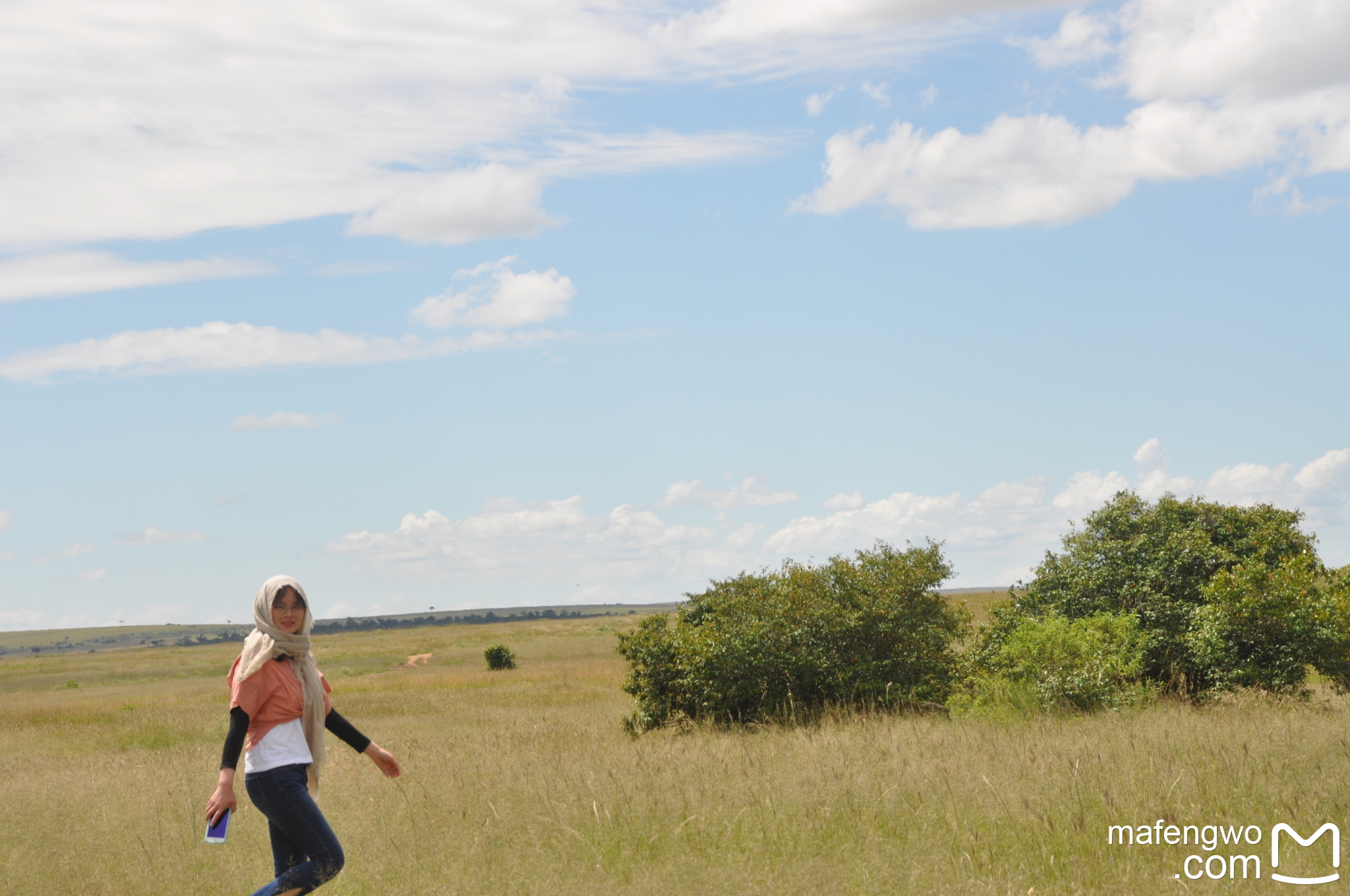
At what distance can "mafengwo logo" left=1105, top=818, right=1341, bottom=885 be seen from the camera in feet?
19.5

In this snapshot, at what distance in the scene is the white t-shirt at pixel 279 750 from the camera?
218 inches

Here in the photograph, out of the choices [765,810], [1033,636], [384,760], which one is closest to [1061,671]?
[1033,636]

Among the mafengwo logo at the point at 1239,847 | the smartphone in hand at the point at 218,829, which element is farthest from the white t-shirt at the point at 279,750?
the mafengwo logo at the point at 1239,847

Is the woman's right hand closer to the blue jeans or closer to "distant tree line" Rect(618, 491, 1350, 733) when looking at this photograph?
the blue jeans

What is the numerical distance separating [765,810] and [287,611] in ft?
11.6

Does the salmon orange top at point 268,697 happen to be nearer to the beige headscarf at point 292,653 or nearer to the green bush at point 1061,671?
the beige headscarf at point 292,653

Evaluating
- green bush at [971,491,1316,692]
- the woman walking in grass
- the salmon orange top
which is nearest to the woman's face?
the woman walking in grass

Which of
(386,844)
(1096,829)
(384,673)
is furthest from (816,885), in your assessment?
(384,673)

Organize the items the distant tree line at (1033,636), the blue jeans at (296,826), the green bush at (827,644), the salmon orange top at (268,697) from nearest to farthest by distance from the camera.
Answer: the blue jeans at (296,826) < the salmon orange top at (268,697) < the distant tree line at (1033,636) < the green bush at (827,644)

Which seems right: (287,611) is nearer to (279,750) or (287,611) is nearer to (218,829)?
(279,750)

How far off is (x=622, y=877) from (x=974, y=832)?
2167 millimetres

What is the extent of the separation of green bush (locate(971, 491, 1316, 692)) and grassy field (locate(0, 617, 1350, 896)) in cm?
282

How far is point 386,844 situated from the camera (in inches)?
296

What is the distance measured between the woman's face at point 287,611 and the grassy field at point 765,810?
6.19 ft
